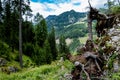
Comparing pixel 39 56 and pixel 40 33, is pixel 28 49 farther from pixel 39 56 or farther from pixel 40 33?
pixel 40 33

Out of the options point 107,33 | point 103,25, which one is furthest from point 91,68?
point 103,25

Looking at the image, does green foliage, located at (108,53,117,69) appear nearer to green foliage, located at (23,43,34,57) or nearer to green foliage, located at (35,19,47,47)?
green foliage, located at (23,43,34,57)

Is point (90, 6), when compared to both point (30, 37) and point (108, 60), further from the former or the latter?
point (30, 37)

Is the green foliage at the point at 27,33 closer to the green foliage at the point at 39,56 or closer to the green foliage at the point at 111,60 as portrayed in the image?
the green foliage at the point at 39,56

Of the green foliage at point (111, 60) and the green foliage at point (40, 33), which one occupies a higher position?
the green foliage at point (111, 60)

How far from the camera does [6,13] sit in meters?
64.8

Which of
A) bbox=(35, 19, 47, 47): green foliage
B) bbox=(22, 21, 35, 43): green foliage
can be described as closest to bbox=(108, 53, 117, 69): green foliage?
bbox=(22, 21, 35, 43): green foliage

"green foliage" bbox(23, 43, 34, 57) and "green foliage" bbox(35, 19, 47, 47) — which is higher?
"green foliage" bbox(35, 19, 47, 47)

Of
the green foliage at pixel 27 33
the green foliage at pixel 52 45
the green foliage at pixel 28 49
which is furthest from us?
the green foliage at pixel 52 45

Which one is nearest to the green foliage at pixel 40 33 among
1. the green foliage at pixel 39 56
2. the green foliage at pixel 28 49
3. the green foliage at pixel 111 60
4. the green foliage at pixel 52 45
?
the green foliage at pixel 28 49

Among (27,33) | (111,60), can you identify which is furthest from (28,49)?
(111,60)

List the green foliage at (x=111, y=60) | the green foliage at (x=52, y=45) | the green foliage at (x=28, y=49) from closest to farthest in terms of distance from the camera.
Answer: the green foliage at (x=111, y=60) → the green foliage at (x=28, y=49) → the green foliage at (x=52, y=45)

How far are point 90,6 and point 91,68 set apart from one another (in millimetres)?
4710

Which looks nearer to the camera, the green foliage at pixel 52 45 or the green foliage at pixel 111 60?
the green foliage at pixel 111 60
